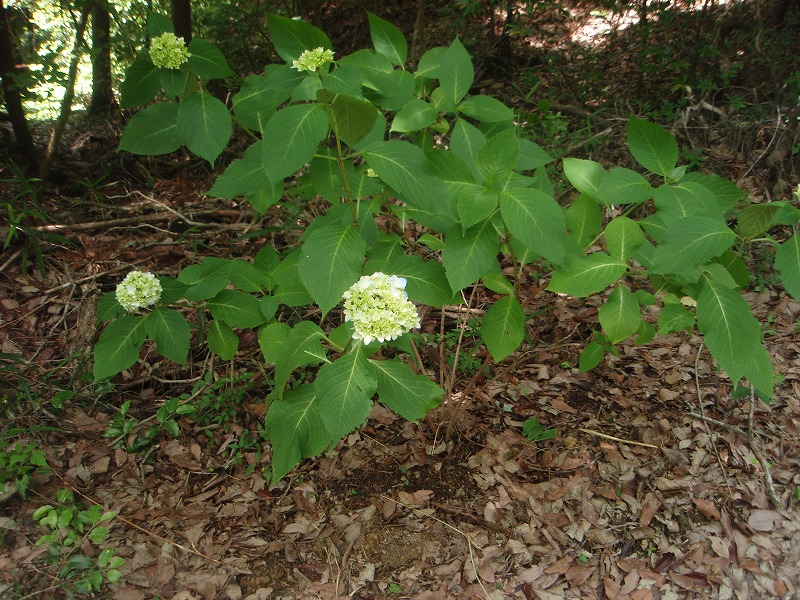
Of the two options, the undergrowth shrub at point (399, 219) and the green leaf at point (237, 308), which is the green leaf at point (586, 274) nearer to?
the undergrowth shrub at point (399, 219)

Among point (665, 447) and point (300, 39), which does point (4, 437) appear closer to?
point (300, 39)

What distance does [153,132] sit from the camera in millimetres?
1767

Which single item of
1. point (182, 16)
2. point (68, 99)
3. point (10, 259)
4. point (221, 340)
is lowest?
point (221, 340)

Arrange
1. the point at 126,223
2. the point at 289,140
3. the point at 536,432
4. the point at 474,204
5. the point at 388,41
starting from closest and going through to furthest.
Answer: the point at 289,140
the point at 474,204
the point at 388,41
the point at 536,432
the point at 126,223

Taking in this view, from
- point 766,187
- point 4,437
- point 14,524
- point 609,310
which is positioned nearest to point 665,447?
point 609,310

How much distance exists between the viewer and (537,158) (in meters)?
1.94

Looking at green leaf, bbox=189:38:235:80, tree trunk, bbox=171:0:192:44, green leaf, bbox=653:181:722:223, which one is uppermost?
tree trunk, bbox=171:0:192:44

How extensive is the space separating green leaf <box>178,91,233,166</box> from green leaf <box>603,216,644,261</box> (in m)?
1.21

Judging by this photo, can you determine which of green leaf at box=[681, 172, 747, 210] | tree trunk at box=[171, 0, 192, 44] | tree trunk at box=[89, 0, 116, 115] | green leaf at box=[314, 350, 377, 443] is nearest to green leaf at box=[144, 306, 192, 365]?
green leaf at box=[314, 350, 377, 443]

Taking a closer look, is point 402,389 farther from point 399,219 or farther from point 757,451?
point 757,451

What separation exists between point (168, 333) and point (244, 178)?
711 millimetres

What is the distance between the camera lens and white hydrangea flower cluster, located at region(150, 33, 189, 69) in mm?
1698

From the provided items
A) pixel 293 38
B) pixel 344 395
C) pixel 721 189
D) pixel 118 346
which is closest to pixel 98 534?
pixel 118 346

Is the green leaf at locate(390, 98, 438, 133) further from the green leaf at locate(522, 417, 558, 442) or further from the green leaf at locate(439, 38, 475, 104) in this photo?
the green leaf at locate(522, 417, 558, 442)
